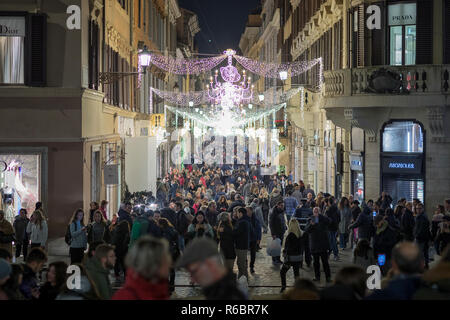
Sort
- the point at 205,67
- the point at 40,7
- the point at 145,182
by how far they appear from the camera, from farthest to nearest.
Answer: the point at 205,67, the point at 145,182, the point at 40,7

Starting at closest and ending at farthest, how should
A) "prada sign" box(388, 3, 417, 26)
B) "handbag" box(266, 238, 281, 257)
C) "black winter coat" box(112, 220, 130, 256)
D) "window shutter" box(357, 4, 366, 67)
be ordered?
"black winter coat" box(112, 220, 130, 256)
"handbag" box(266, 238, 281, 257)
"prada sign" box(388, 3, 417, 26)
"window shutter" box(357, 4, 366, 67)

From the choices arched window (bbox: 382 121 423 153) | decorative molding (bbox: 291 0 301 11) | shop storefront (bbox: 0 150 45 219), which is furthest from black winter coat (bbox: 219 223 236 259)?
decorative molding (bbox: 291 0 301 11)

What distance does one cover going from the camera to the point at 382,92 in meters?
24.2

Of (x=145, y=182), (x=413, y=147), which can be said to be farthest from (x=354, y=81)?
(x=145, y=182)

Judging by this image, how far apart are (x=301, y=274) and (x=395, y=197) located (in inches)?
351

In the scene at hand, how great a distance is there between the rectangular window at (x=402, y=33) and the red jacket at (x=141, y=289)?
20.1 m

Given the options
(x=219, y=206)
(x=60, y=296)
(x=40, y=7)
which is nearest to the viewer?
(x=60, y=296)

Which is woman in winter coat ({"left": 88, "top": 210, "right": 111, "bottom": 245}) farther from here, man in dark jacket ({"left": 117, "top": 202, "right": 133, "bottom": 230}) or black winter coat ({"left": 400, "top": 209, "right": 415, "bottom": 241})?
black winter coat ({"left": 400, "top": 209, "right": 415, "bottom": 241})

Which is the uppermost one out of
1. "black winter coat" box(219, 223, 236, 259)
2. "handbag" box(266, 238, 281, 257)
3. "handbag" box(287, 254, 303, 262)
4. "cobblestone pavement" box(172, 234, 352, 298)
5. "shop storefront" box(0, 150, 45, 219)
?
"shop storefront" box(0, 150, 45, 219)

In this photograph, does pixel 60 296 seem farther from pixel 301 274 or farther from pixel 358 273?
pixel 301 274

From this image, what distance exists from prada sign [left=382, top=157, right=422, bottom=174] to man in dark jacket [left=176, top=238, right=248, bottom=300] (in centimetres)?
1991

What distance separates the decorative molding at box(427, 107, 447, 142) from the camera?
23.9 metres

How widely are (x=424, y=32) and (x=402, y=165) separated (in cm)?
426

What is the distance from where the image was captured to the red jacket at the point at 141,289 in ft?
18.8
